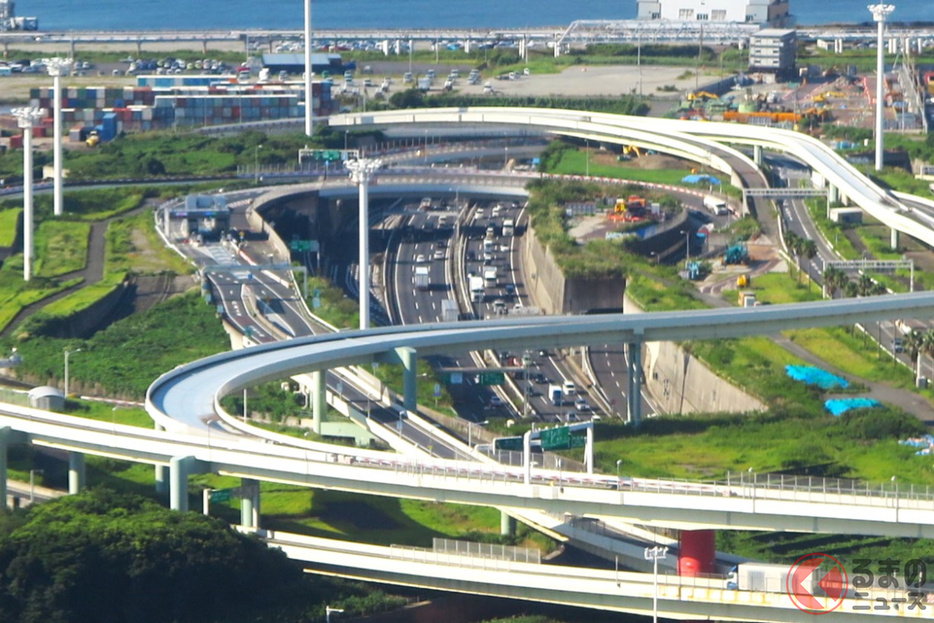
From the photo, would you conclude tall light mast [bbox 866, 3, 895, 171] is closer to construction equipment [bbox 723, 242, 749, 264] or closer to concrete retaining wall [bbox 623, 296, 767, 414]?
construction equipment [bbox 723, 242, 749, 264]

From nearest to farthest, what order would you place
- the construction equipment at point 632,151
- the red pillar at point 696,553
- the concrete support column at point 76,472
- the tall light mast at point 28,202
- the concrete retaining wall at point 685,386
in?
the red pillar at point 696,553 < the concrete support column at point 76,472 < the concrete retaining wall at point 685,386 < the tall light mast at point 28,202 < the construction equipment at point 632,151

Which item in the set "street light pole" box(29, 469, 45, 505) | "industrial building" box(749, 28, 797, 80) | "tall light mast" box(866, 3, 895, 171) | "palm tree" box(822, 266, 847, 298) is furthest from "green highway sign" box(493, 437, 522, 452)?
"industrial building" box(749, 28, 797, 80)

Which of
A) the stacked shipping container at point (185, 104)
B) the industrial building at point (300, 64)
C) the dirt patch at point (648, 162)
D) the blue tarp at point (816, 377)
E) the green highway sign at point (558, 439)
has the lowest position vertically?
the blue tarp at point (816, 377)

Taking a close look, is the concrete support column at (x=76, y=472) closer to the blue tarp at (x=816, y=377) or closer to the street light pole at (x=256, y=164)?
the blue tarp at (x=816, y=377)

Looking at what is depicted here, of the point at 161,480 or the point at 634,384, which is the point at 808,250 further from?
the point at 161,480

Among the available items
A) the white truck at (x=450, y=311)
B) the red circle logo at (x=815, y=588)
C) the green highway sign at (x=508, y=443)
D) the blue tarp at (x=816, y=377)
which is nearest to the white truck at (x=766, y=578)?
the red circle logo at (x=815, y=588)

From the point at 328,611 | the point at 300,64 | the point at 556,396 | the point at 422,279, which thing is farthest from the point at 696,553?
the point at 300,64

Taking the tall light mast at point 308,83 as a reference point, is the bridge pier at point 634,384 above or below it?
below
